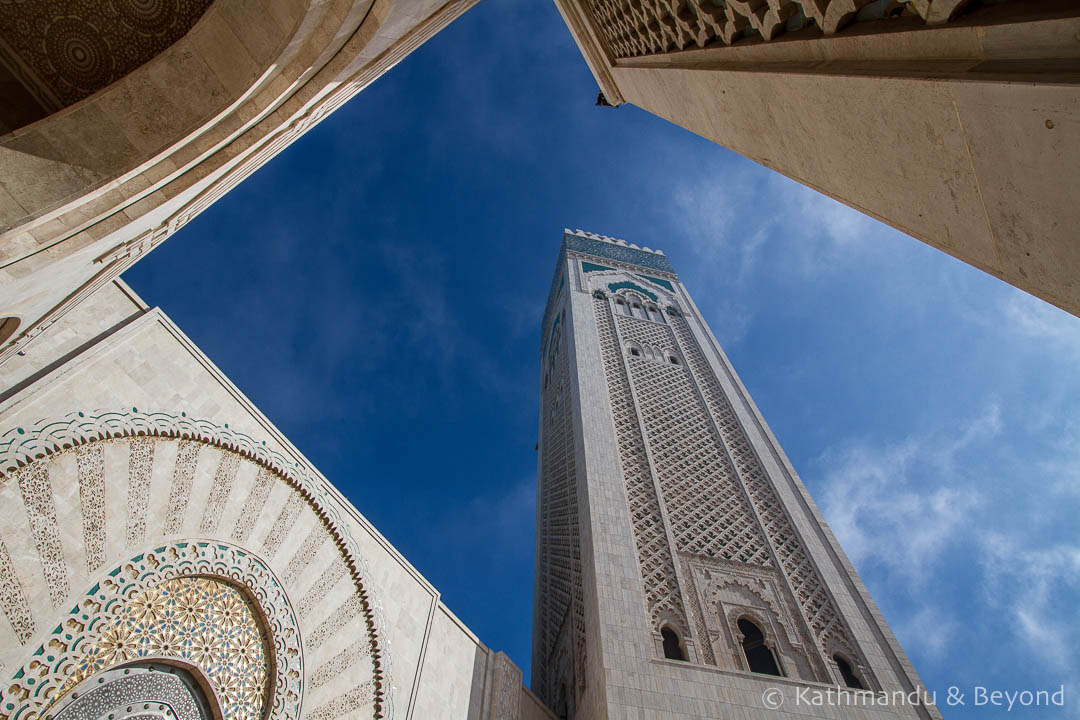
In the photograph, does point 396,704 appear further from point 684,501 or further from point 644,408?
point 644,408

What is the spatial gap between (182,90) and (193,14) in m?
0.50

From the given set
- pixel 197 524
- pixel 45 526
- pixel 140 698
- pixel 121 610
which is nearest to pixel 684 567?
pixel 197 524

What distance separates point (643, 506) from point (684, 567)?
79cm

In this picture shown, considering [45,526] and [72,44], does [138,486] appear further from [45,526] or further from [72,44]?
[72,44]

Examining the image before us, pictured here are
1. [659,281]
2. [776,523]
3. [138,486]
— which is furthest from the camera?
[659,281]

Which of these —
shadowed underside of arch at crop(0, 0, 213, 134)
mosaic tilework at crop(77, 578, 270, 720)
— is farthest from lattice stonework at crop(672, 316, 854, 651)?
shadowed underside of arch at crop(0, 0, 213, 134)

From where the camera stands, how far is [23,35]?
2.16 meters

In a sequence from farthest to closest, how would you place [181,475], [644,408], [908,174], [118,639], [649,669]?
[644,408] < [649,669] < [181,475] < [118,639] < [908,174]

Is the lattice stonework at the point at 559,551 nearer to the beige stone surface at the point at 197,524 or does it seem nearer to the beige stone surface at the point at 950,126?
the beige stone surface at the point at 197,524

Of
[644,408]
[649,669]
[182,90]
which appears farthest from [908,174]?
Result: [644,408]

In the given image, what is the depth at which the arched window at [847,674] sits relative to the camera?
4.28m

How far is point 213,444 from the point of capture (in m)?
3.38

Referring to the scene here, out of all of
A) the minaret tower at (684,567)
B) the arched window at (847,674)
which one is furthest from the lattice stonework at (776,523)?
the arched window at (847,674)

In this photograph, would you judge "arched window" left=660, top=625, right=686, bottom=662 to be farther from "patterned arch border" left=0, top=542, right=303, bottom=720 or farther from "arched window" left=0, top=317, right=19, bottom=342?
"arched window" left=0, top=317, right=19, bottom=342
